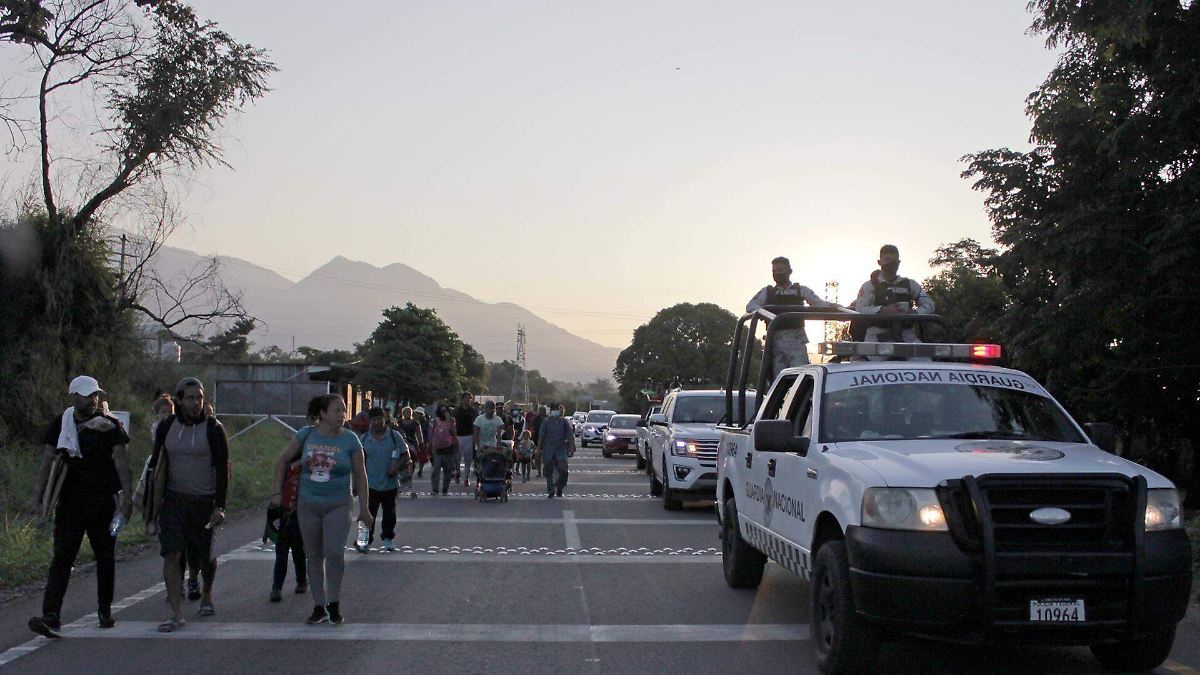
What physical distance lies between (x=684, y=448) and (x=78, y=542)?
11049mm

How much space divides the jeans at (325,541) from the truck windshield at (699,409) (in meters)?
11.3

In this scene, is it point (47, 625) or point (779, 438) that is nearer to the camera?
point (779, 438)

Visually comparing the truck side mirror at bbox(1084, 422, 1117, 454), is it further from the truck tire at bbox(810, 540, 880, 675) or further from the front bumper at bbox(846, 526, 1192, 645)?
the truck tire at bbox(810, 540, 880, 675)

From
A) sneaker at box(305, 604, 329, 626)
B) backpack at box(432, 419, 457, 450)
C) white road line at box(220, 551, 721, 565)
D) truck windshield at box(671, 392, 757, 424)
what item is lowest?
sneaker at box(305, 604, 329, 626)

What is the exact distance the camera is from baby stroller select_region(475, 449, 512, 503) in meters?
20.2

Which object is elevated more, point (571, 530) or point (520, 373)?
point (520, 373)

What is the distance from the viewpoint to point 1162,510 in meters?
6.52

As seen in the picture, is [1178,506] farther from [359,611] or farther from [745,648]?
[359,611]

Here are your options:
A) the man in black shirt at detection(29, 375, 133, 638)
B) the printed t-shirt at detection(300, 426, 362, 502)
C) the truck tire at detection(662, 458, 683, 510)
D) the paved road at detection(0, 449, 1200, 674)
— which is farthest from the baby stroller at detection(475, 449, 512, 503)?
the man in black shirt at detection(29, 375, 133, 638)

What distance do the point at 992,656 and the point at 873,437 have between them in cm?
161

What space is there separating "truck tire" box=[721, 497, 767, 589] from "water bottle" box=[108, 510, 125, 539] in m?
4.93

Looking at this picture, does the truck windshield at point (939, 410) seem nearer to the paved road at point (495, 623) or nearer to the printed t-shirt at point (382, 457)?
the paved road at point (495, 623)

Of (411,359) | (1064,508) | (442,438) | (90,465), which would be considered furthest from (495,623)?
(411,359)

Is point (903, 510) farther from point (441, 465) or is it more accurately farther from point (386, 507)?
point (441, 465)
